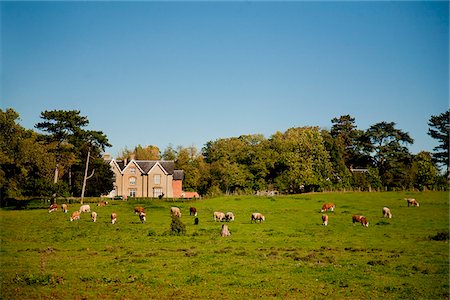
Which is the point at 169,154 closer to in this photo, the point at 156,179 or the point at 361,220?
the point at 156,179

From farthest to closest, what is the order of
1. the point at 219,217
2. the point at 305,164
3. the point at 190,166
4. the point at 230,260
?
1. the point at 190,166
2. the point at 305,164
3. the point at 219,217
4. the point at 230,260

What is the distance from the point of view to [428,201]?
2169 inches

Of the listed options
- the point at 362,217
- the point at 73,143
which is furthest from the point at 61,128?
the point at 362,217

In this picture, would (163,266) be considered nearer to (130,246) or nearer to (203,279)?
(203,279)

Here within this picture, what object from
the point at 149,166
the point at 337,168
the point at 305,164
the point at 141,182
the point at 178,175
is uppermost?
the point at 305,164

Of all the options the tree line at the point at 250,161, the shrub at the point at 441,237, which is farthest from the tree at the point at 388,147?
the shrub at the point at 441,237

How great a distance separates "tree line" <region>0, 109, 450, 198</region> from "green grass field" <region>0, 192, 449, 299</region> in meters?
30.8

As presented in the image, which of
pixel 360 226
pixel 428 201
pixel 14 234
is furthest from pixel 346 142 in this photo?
pixel 14 234

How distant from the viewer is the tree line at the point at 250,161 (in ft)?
224

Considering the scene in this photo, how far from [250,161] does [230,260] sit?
7724 cm

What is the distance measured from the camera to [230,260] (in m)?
21.6

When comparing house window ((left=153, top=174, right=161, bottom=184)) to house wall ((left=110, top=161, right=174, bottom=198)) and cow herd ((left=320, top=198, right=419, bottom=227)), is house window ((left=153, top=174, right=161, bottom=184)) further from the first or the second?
cow herd ((left=320, top=198, right=419, bottom=227))

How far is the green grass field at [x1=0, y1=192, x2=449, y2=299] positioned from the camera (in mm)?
16109

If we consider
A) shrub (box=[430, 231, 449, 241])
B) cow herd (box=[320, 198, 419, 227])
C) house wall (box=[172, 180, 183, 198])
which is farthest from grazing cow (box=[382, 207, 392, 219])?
house wall (box=[172, 180, 183, 198])
